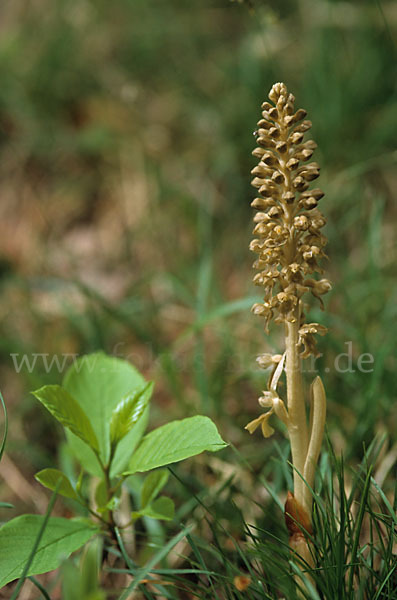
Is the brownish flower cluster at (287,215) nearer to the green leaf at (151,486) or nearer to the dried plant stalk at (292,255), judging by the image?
the dried plant stalk at (292,255)

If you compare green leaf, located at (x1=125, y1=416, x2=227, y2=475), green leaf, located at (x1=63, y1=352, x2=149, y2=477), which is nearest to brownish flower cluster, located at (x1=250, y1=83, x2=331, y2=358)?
green leaf, located at (x1=125, y1=416, x2=227, y2=475)

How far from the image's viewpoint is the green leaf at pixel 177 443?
135 centimetres

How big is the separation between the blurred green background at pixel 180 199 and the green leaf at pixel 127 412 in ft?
2.31

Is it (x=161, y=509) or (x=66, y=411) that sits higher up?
(x=66, y=411)

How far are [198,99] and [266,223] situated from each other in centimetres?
311

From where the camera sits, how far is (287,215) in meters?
1.43

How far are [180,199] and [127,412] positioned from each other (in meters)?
2.46

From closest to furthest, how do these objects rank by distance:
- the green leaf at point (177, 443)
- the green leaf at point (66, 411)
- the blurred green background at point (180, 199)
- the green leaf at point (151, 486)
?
1. the green leaf at point (177, 443)
2. the green leaf at point (66, 411)
3. the green leaf at point (151, 486)
4. the blurred green background at point (180, 199)

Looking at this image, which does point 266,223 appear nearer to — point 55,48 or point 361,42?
point 361,42

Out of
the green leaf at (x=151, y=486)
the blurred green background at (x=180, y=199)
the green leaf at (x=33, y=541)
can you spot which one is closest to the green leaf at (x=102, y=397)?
the green leaf at (x=151, y=486)

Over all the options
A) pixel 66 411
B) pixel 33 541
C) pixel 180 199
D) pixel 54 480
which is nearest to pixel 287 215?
pixel 66 411

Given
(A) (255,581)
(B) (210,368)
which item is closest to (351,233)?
(B) (210,368)

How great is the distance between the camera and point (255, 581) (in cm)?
142

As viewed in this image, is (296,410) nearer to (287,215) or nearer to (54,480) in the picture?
(287,215)
